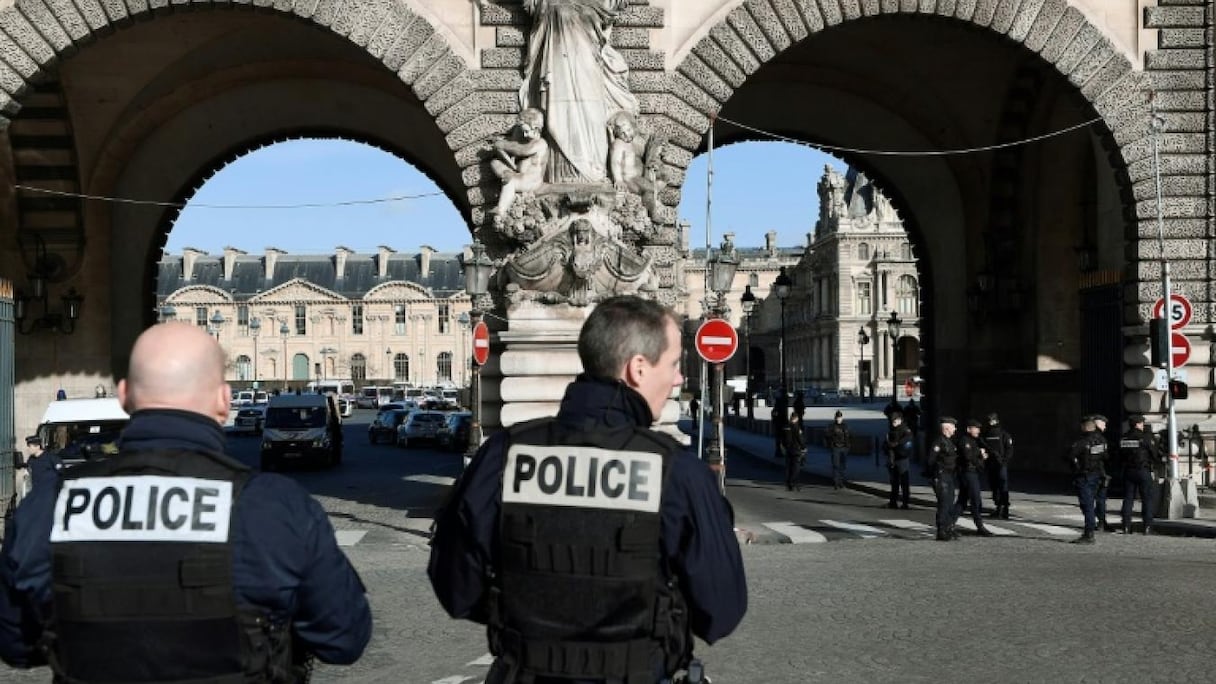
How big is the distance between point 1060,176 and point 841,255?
109 m

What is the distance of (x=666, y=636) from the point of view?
15.3ft

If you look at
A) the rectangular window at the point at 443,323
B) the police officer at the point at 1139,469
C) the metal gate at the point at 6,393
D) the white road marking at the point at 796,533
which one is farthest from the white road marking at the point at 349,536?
the rectangular window at the point at 443,323

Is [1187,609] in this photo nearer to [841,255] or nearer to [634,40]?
[634,40]

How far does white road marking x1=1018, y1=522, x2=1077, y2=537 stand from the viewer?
19.3 meters

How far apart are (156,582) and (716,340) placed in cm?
1761

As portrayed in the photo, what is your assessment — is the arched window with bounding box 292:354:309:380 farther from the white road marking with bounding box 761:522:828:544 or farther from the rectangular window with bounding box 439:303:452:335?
the white road marking with bounding box 761:522:828:544

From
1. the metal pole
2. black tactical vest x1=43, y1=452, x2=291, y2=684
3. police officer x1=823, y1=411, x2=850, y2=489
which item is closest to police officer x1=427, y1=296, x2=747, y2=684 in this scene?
black tactical vest x1=43, y1=452, x2=291, y2=684

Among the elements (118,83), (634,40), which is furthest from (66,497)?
(118,83)

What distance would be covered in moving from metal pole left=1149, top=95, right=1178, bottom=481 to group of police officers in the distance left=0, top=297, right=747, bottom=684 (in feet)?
54.8

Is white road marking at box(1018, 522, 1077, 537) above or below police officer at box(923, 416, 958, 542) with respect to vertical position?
below

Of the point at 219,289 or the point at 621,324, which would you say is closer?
the point at 621,324

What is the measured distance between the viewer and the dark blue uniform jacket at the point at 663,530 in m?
4.59

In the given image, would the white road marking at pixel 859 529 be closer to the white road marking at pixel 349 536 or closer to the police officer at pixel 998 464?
the police officer at pixel 998 464

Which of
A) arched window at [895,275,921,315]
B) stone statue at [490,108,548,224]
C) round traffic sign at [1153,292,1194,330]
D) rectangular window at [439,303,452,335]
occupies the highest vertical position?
arched window at [895,275,921,315]
